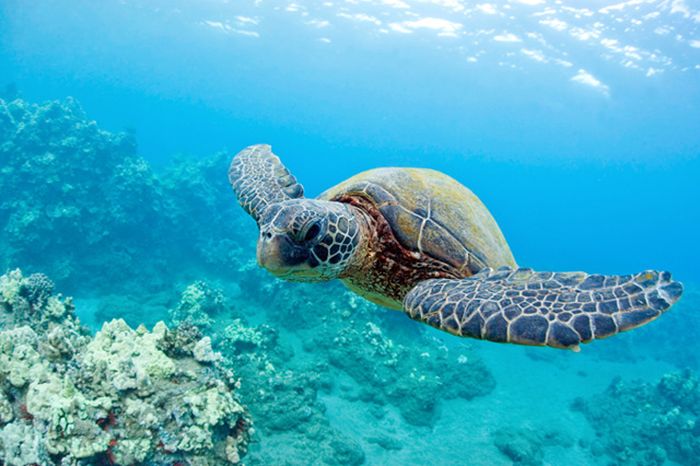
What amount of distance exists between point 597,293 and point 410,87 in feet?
203

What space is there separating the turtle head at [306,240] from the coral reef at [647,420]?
10.6 meters

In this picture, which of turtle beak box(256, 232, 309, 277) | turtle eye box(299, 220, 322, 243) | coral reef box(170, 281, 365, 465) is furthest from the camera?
coral reef box(170, 281, 365, 465)

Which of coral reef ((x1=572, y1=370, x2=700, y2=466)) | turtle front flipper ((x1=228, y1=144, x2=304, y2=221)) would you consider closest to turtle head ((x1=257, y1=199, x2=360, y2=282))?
turtle front flipper ((x1=228, y1=144, x2=304, y2=221))

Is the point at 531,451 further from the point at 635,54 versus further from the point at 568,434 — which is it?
the point at 635,54

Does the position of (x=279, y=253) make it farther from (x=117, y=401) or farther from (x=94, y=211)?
(x=94, y=211)

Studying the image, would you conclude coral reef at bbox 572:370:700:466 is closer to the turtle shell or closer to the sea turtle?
the turtle shell

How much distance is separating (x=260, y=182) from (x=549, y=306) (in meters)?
3.23

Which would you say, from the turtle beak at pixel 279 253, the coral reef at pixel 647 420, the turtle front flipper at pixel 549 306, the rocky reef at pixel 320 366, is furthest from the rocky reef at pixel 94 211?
the coral reef at pixel 647 420

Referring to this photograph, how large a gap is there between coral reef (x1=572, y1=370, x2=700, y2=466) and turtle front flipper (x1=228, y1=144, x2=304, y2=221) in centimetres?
1075

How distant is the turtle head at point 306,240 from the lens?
9.32 ft

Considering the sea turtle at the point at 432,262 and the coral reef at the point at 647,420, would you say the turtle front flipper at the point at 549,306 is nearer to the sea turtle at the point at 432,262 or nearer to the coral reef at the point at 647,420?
the sea turtle at the point at 432,262

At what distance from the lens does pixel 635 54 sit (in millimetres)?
27719

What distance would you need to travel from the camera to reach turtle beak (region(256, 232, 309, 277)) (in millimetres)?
2797

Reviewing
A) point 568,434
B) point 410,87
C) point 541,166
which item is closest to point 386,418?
point 568,434
